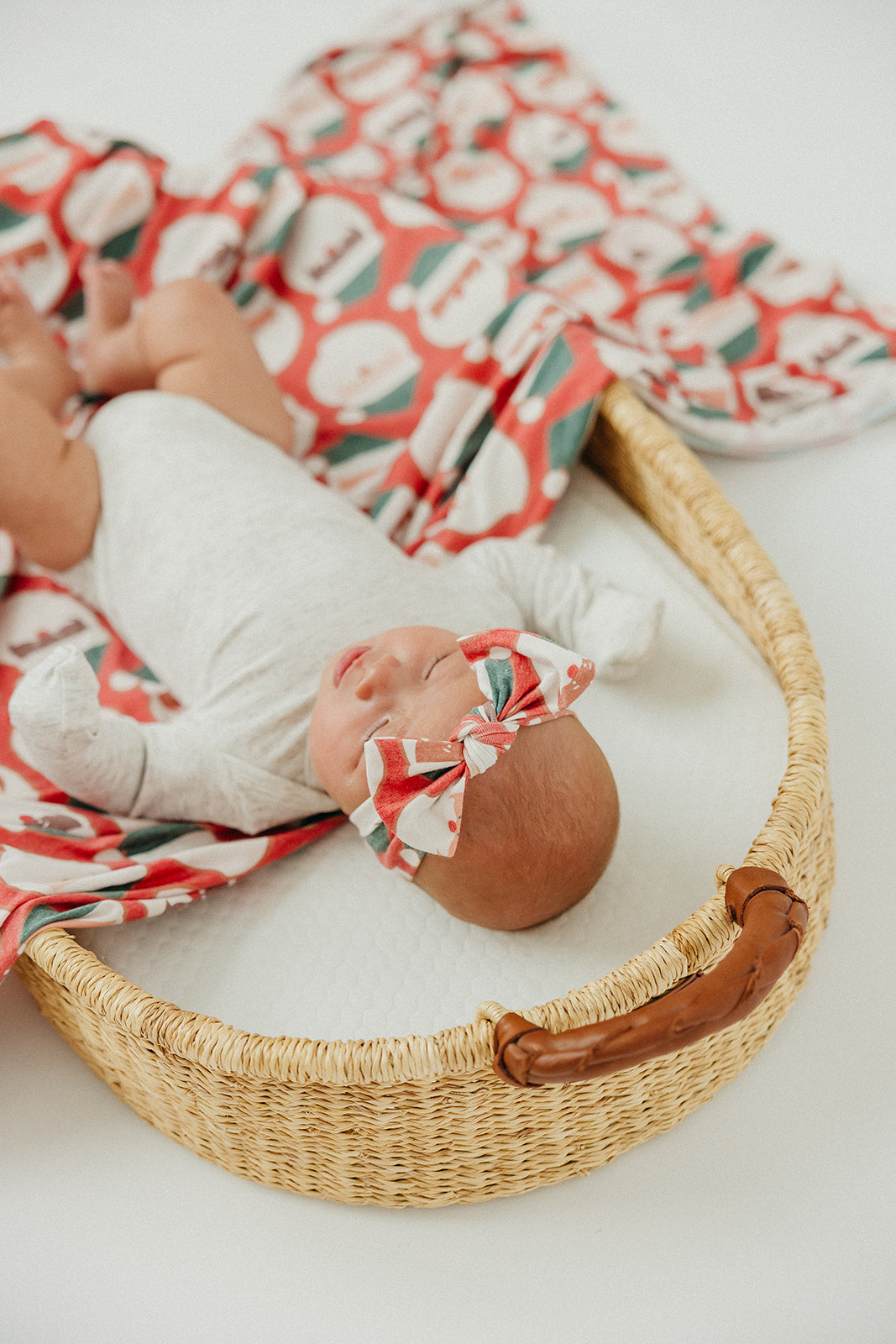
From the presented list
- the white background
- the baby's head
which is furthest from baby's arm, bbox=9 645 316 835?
the white background

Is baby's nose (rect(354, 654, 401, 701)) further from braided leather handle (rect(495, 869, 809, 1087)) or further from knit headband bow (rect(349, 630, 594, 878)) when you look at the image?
braided leather handle (rect(495, 869, 809, 1087))

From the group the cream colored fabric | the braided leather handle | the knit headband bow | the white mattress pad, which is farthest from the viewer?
the cream colored fabric

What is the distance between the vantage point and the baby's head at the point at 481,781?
2.84 feet

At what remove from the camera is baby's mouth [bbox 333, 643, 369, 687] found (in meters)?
0.99

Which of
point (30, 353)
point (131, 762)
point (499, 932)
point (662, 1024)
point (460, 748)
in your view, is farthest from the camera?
point (30, 353)

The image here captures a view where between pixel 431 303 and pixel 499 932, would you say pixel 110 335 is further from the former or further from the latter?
pixel 499 932

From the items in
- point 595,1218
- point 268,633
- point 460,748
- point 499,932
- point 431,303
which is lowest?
point 595,1218

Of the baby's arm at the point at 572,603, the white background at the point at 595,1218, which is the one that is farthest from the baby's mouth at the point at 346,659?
the white background at the point at 595,1218

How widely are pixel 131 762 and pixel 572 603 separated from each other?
0.49 metres

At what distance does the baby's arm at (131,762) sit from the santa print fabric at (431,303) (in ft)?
0.10

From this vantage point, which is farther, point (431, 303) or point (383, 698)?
point (431, 303)

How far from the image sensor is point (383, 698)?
0.94 m

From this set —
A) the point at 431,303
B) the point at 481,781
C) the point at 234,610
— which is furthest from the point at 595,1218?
the point at 431,303

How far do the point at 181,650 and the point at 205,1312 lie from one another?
0.64m
